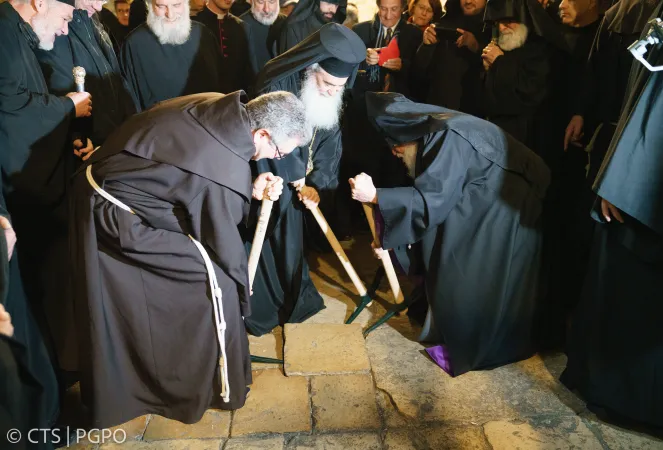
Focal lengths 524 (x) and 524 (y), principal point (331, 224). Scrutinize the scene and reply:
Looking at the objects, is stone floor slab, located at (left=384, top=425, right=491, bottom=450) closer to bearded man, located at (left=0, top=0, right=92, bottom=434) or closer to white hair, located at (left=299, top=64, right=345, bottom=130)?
bearded man, located at (left=0, top=0, right=92, bottom=434)

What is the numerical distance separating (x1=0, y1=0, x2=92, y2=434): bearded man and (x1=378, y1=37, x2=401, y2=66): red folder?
3024 mm

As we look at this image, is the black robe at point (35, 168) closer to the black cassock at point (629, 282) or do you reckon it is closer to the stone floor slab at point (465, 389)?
the stone floor slab at point (465, 389)

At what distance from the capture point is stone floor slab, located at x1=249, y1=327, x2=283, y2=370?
3.60m

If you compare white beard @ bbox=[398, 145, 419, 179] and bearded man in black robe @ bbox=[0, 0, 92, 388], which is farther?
white beard @ bbox=[398, 145, 419, 179]

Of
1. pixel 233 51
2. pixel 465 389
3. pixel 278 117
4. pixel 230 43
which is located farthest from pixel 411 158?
pixel 230 43

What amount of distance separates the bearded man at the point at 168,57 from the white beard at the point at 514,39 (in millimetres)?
2580

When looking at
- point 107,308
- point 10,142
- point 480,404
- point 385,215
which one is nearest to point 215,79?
point 10,142

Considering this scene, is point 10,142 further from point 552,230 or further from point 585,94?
point 585,94

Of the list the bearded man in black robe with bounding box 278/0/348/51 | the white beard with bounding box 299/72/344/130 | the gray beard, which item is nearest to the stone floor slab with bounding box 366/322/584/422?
the gray beard

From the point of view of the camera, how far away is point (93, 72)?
3895mm

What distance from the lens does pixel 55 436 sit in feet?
9.57

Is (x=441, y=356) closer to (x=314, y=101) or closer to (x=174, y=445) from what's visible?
(x=174, y=445)

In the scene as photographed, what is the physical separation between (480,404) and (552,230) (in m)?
1.31

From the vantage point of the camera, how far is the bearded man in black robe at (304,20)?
528 centimetres
